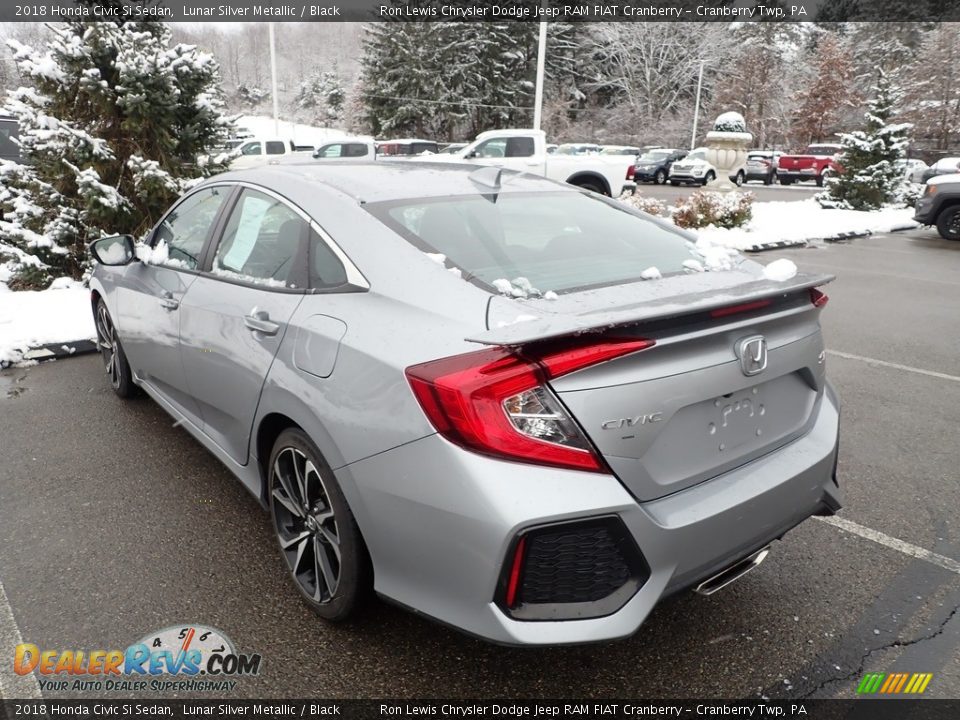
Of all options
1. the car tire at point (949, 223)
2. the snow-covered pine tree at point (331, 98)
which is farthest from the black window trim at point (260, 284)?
the snow-covered pine tree at point (331, 98)

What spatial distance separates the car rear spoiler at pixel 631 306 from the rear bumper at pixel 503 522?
0.33m

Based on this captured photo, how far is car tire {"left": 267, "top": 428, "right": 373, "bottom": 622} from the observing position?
7.12 ft

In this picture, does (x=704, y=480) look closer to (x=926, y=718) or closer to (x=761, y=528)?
(x=761, y=528)

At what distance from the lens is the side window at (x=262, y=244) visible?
2584 mm

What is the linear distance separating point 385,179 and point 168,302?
1275 mm

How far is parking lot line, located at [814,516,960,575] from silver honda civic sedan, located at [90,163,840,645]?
88 centimetres

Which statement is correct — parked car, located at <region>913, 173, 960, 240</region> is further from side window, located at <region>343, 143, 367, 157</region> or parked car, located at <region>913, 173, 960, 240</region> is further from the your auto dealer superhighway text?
the your auto dealer superhighway text

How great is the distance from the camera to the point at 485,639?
180 centimetres

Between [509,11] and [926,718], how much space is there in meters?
48.3

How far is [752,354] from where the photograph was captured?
78.2 inches

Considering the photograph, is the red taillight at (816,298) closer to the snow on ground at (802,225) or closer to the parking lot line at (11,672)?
the parking lot line at (11,672)

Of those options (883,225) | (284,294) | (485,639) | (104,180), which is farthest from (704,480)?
(883,225)

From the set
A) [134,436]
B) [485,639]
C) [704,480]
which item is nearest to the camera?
[485,639]

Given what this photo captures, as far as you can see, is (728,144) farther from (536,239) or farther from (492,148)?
(536,239)
